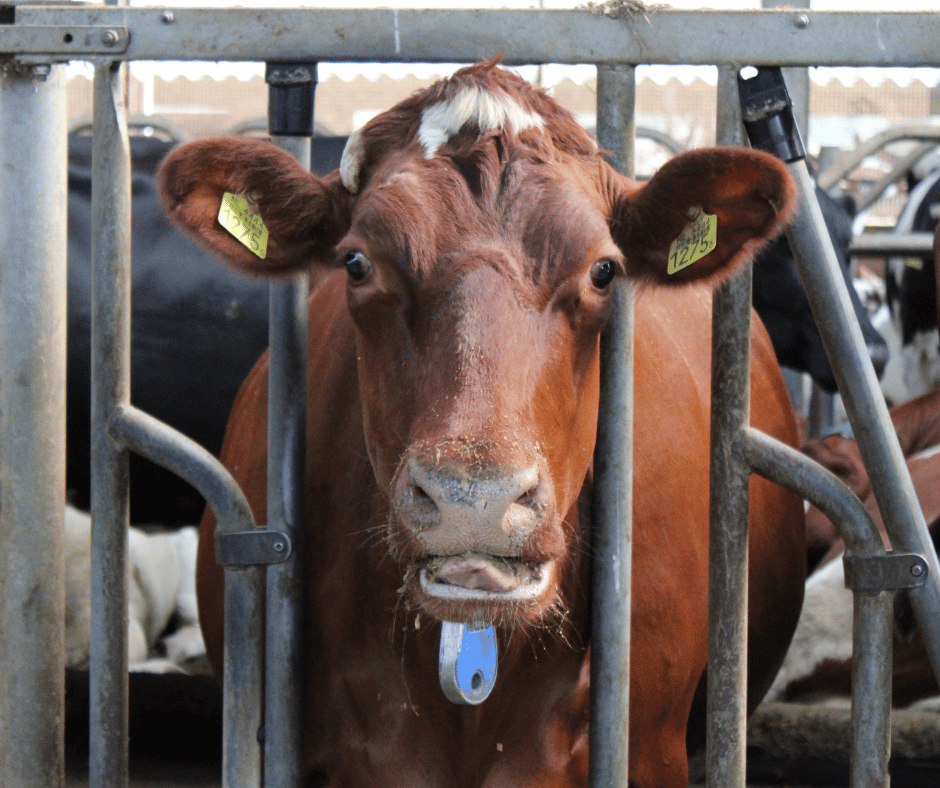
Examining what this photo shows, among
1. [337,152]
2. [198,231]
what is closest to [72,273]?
[337,152]

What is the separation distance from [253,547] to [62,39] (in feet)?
2.73

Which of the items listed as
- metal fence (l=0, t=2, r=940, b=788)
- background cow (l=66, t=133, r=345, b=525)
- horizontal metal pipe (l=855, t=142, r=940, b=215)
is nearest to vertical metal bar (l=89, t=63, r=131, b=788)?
metal fence (l=0, t=2, r=940, b=788)

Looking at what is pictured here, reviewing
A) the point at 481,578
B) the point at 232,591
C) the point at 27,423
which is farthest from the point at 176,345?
the point at 481,578

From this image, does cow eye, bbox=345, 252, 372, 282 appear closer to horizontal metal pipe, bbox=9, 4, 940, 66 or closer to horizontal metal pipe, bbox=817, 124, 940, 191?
horizontal metal pipe, bbox=9, 4, 940, 66

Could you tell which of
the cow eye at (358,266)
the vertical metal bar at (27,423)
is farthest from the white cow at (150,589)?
the cow eye at (358,266)

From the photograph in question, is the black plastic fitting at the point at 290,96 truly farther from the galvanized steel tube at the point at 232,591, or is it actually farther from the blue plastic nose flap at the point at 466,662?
the blue plastic nose flap at the point at 466,662

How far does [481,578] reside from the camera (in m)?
1.62

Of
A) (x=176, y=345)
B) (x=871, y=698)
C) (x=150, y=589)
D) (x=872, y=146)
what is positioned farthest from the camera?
(x=872, y=146)

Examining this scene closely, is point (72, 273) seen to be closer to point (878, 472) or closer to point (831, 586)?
point (831, 586)

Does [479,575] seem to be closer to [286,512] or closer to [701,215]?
[286,512]

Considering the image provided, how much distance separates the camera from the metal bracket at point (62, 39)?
1.78 metres

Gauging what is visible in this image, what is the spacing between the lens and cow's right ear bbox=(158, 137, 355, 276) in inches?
77.1

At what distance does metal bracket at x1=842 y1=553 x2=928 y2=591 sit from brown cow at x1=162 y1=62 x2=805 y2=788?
17.7 inches

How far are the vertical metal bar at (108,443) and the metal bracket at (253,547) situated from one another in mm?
183
